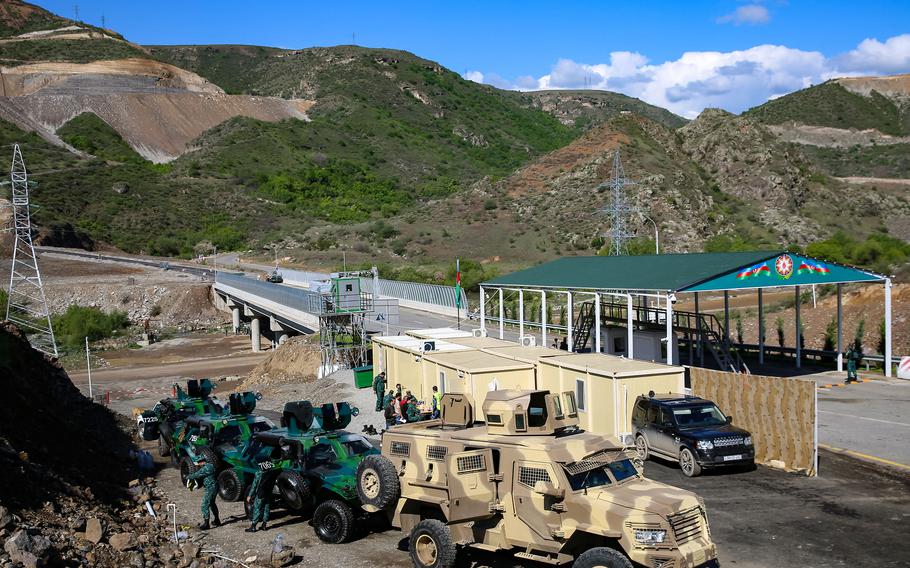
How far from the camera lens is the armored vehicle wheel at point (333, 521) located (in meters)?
13.0

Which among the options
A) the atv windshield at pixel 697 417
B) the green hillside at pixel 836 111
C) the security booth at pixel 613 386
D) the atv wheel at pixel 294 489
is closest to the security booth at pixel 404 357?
the security booth at pixel 613 386

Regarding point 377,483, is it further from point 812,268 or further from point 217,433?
point 812,268

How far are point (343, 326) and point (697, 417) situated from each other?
2128 centimetres

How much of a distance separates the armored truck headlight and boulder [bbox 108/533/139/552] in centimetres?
796

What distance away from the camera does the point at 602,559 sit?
375 inches

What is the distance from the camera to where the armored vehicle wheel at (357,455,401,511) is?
11.8m

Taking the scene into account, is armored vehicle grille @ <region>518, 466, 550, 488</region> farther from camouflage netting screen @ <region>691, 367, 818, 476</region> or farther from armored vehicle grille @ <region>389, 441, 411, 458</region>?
camouflage netting screen @ <region>691, 367, 818, 476</region>

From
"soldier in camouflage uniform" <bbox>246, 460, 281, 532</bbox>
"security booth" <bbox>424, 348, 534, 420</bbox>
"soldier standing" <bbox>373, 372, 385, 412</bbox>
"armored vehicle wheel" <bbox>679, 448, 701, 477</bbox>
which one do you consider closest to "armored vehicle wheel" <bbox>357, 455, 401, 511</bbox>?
"soldier in camouflage uniform" <bbox>246, 460, 281, 532</bbox>

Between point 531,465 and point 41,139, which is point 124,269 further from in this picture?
point 531,465

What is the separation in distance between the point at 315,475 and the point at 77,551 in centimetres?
388

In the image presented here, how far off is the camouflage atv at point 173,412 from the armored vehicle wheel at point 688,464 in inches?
429

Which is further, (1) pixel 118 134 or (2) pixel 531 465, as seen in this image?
(1) pixel 118 134

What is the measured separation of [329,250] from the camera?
94.9 metres

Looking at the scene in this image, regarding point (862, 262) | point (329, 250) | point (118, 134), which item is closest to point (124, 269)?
point (329, 250)
